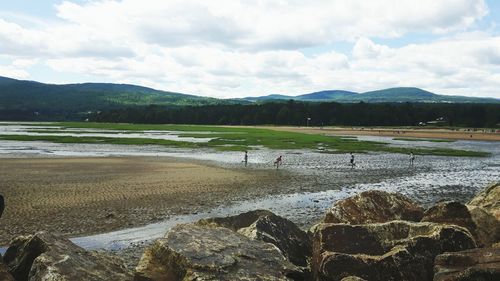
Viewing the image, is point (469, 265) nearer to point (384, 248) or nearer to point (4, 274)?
point (384, 248)

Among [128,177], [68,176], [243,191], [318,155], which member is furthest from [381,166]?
[68,176]

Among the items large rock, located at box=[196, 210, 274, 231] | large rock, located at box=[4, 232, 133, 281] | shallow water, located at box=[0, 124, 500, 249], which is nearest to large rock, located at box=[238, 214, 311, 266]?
large rock, located at box=[196, 210, 274, 231]

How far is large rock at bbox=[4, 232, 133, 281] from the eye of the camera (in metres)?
8.38

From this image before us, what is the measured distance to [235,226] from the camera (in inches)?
454

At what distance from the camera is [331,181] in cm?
3872

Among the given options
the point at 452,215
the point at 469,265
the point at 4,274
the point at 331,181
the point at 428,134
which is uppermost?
the point at 452,215

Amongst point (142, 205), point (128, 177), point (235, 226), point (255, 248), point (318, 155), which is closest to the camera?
point (255, 248)

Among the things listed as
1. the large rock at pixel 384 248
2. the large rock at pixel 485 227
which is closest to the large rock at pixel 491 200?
the large rock at pixel 485 227

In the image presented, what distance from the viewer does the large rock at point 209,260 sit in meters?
7.89

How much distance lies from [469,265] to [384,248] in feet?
5.60

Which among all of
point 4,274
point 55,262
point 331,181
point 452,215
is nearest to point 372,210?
point 452,215

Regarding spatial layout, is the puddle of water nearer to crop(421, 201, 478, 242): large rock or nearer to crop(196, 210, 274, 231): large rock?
crop(196, 210, 274, 231): large rock

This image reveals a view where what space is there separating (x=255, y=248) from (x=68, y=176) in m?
33.3

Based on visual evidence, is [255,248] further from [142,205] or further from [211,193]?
[211,193]
